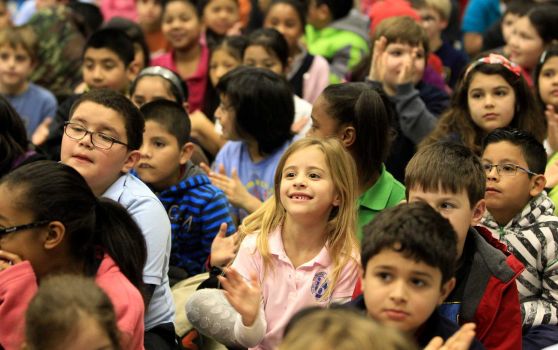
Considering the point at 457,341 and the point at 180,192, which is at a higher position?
the point at 457,341

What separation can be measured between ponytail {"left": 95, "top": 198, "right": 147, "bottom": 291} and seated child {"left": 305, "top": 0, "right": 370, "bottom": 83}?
337 centimetres

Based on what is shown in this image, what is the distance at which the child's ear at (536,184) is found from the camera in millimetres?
4141

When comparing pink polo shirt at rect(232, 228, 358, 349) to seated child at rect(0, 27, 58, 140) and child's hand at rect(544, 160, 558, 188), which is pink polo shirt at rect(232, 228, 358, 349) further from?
seated child at rect(0, 27, 58, 140)

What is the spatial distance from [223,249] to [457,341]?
55.0 inches

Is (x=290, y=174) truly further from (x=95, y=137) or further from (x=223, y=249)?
(x=95, y=137)

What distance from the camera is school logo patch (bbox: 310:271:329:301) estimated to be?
148 inches

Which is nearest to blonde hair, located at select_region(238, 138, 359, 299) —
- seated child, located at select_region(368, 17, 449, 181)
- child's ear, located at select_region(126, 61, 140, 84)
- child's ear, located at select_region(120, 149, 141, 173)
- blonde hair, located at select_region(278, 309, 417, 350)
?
child's ear, located at select_region(120, 149, 141, 173)

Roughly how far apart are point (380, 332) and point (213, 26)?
→ 217 inches

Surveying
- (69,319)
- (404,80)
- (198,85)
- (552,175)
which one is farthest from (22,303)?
(198,85)

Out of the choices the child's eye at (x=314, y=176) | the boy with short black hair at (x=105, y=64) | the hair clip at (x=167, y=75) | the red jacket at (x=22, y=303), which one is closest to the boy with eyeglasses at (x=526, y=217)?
the child's eye at (x=314, y=176)

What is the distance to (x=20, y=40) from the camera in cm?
691

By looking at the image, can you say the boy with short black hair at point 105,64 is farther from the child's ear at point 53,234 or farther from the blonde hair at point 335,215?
the child's ear at point 53,234

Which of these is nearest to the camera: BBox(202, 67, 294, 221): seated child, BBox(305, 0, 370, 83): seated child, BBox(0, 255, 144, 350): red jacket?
BBox(0, 255, 144, 350): red jacket

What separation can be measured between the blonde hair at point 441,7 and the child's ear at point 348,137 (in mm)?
3186
